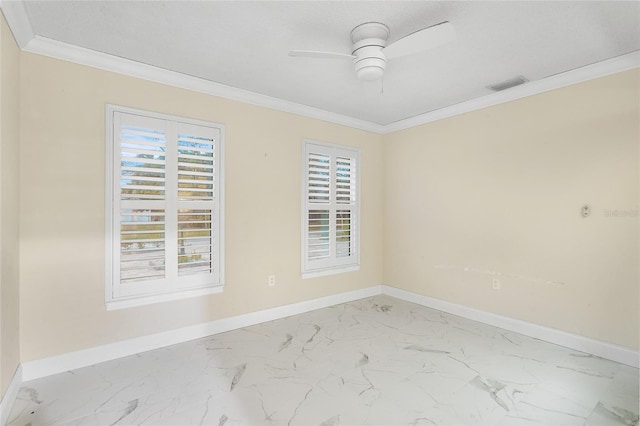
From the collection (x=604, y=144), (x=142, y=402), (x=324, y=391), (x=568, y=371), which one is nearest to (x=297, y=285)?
(x=324, y=391)

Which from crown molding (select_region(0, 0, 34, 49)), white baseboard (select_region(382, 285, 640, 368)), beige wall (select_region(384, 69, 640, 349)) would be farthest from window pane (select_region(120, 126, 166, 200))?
white baseboard (select_region(382, 285, 640, 368))

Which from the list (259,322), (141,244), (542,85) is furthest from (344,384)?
(542,85)

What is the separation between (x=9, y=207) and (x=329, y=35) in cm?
232

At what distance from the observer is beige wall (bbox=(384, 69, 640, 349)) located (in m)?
2.52

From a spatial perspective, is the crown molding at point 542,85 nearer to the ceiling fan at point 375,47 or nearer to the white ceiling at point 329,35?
the white ceiling at point 329,35

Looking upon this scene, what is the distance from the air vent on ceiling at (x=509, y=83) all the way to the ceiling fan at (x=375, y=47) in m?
1.47

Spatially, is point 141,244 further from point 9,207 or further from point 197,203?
point 9,207

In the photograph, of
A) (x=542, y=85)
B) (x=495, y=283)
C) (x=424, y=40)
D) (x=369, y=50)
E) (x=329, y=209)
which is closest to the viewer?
(x=424, y=40)

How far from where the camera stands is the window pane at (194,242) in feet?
9.33

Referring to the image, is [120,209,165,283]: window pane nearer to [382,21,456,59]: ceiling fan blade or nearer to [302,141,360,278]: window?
[302,141,360,278]: window

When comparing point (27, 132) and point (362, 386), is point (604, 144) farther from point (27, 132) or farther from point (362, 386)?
point (27, 132)

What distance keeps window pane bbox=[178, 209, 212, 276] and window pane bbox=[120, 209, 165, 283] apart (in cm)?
16

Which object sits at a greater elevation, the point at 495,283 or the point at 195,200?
the point at 195,200

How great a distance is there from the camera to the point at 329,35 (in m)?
2.17
